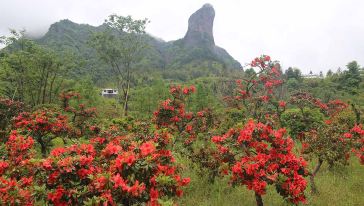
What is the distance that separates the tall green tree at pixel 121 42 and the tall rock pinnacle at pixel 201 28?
107 meters

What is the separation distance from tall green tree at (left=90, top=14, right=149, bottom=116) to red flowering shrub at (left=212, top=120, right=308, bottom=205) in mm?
22687

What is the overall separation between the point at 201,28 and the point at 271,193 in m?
140

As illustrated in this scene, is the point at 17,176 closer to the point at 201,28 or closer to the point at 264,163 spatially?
the point at 264,163

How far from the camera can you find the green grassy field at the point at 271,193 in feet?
25.4

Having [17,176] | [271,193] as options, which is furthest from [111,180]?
[271,193]

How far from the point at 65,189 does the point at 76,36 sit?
10492 cm

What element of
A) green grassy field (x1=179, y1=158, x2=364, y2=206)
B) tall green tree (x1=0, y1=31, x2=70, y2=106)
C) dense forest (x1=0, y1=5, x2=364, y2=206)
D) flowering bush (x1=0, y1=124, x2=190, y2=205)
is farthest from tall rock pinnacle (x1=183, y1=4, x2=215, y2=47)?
flowering bush (x1=0, y1=124, x2=190, y2=205)

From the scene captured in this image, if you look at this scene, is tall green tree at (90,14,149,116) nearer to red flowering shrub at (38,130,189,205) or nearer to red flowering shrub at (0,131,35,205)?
red flowering shrub at (0,131,35,205)

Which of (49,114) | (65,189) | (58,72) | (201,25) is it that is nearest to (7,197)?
(65,189)

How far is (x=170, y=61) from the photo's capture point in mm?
118438

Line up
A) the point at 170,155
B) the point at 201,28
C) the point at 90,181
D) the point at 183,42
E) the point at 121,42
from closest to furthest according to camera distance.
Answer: the point at 90,181 < the point at 170,155 < the point at 121,42 < the point at 183,42 < the point at 201,28

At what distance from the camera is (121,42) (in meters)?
29.2

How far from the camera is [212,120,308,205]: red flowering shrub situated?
230 inches

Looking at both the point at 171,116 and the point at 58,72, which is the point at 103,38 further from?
the point at 171,116
